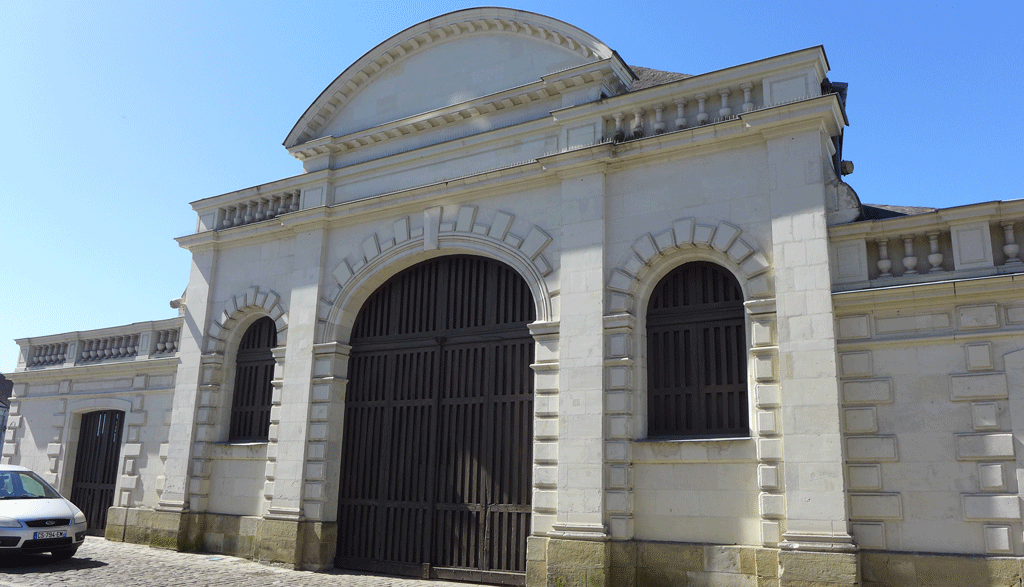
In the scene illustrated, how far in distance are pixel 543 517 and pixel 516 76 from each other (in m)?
7.62

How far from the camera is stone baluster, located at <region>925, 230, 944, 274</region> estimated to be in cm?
982

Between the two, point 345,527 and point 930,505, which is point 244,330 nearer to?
point 345,527

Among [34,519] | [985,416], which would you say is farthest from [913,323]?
[34,519]

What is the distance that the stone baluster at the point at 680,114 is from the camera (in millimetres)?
11871

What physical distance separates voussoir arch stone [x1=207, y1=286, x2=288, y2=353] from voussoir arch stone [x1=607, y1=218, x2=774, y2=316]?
22.7 feet

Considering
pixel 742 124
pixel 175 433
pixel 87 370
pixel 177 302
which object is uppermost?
pixel 742 124

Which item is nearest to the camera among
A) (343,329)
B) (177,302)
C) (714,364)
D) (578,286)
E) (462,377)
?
(714,364)

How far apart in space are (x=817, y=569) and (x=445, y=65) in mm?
10676

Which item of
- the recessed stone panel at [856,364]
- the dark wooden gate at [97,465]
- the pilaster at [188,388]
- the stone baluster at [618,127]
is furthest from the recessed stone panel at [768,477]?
the dark wooden gate at [97,465]

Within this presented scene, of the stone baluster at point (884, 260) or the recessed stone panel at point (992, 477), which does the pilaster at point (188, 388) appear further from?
the recessed stone panel at point (992, 477)

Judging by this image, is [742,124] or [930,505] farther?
[742,124]

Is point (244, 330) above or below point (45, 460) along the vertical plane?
above

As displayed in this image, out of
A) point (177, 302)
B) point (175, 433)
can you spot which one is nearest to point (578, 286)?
point (175, 433)

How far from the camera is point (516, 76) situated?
14.0m
